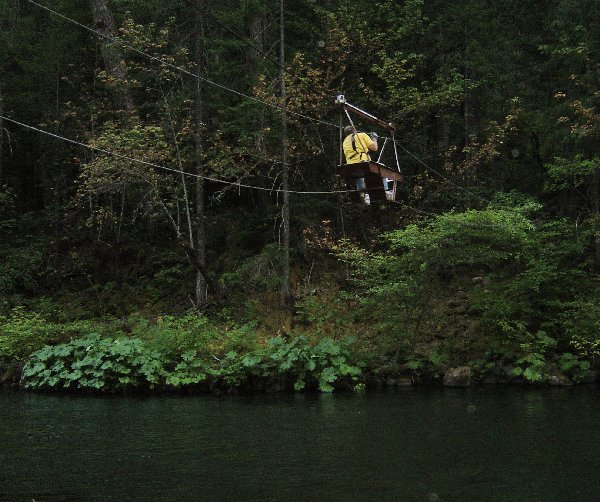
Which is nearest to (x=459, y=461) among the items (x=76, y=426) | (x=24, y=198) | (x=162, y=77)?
(x=76, y=426)

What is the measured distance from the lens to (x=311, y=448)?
9836mm

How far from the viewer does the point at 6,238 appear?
2369cm

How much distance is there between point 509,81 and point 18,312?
14.8 metres

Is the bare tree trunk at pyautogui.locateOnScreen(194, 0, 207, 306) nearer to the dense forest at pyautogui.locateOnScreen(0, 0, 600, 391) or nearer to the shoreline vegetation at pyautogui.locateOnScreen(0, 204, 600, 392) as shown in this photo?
the dense forest at pyautogui.locateOnScreen(0, 0, 600, 391)

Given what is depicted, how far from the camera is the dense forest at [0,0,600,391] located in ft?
53.0

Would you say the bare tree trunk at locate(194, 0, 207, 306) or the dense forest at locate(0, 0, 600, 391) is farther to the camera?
the bare tree trunk at locate(194, 0, 207, 306)

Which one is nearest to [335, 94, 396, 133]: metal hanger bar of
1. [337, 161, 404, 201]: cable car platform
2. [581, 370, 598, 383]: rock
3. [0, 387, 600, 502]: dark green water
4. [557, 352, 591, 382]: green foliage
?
[337, 161, 404, 201]: cable car platform

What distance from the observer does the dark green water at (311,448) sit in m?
7.77

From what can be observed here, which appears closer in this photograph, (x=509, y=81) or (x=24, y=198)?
(x=509, y=81)

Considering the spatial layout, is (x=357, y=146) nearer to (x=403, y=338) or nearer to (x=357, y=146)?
(x=357, y=146)

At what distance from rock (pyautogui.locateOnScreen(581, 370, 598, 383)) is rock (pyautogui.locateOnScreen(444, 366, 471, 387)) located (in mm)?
2448

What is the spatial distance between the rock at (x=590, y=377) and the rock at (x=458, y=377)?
8.03 ft

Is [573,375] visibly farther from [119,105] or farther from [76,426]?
[119,105]

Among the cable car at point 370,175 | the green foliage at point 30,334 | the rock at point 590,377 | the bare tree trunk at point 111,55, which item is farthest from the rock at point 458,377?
the bare tree trunk at point 111,55
